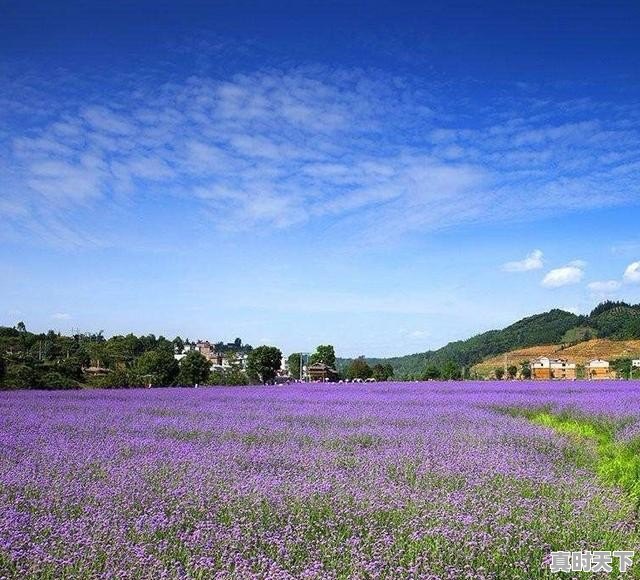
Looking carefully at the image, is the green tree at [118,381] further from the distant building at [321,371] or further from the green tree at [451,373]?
the green tree at [451,373]

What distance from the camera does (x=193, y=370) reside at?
31969mm

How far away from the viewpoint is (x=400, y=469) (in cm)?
536

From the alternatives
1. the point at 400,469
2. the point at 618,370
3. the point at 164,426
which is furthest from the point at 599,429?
the point at 618,370

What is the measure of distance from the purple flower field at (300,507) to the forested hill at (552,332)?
286 ft

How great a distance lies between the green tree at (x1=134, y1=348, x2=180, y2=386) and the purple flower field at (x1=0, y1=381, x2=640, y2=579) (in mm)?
21597

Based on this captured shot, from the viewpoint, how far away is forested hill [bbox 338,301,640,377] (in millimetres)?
99875

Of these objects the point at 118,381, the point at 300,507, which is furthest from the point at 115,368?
the point at 300,507

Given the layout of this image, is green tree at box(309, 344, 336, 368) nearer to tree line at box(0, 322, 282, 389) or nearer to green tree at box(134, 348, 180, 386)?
tree line at box(0, 322, 282, 389)

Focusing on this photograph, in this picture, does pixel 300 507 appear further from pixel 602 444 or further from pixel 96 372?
pixel 96 372

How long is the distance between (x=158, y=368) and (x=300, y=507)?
2639 centimetres

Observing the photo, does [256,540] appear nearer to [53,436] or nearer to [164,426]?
[53,436]

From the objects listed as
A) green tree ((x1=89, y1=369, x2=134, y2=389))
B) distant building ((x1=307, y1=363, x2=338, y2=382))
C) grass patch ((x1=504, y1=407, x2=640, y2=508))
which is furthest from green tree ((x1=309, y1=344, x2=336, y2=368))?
grass patch ((x1=504, y1=407, x2=640, y2=508))

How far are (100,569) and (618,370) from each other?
50.4 meters

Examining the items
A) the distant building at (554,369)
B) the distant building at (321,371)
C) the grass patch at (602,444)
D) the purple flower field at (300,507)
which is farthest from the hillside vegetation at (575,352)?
the purple flower field at (300,507)
